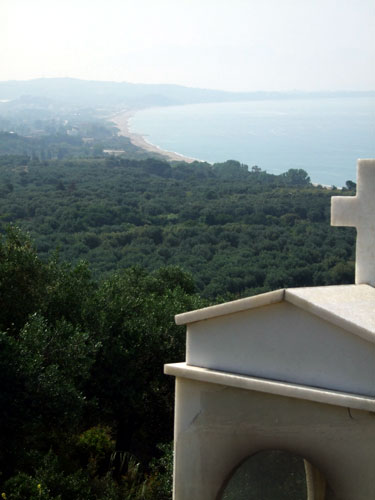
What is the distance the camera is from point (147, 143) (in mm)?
173375

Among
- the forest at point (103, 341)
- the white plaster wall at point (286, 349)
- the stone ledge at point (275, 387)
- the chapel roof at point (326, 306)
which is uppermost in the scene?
the chapel roof at point (326, 306)

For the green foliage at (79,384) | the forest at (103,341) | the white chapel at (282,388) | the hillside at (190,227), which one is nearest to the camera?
the white chapel at (282,388)

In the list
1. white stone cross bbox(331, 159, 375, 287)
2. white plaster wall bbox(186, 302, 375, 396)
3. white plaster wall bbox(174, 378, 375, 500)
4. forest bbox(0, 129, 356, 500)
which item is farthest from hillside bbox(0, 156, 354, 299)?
white plaster wall bbox(186, 302, 375, 396)

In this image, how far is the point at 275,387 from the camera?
4316 millimetres

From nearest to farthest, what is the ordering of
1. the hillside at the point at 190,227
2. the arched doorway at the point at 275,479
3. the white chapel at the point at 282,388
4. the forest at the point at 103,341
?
the white chapel at the point at 282,388 < the arched doorway at the point at 275,479 < the forest at the point at 103,341 < the hillside at the point at 190,227

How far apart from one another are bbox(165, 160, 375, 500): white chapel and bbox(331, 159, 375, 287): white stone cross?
12 cm

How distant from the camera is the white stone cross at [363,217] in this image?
4965mm

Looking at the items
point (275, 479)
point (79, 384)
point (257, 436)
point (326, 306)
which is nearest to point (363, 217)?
point (326, 306)

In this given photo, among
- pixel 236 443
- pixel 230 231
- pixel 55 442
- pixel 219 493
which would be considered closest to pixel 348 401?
pixel 236 443

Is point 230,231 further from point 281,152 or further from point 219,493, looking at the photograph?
point 281,152

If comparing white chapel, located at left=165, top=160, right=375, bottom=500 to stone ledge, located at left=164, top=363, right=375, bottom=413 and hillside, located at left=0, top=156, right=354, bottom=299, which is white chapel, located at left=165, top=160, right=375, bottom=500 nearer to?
stone ledge, located at left=164, top=363, right=375, bottom=413

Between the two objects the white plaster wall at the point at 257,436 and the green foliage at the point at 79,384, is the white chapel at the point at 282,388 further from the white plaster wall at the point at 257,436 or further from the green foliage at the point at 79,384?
the green foliage at the point at 79,384

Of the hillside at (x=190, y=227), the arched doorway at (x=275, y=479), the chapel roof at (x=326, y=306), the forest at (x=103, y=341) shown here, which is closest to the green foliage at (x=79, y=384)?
the forest at (x=103, y=341)

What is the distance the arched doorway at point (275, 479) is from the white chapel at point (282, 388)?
1.61 ft
